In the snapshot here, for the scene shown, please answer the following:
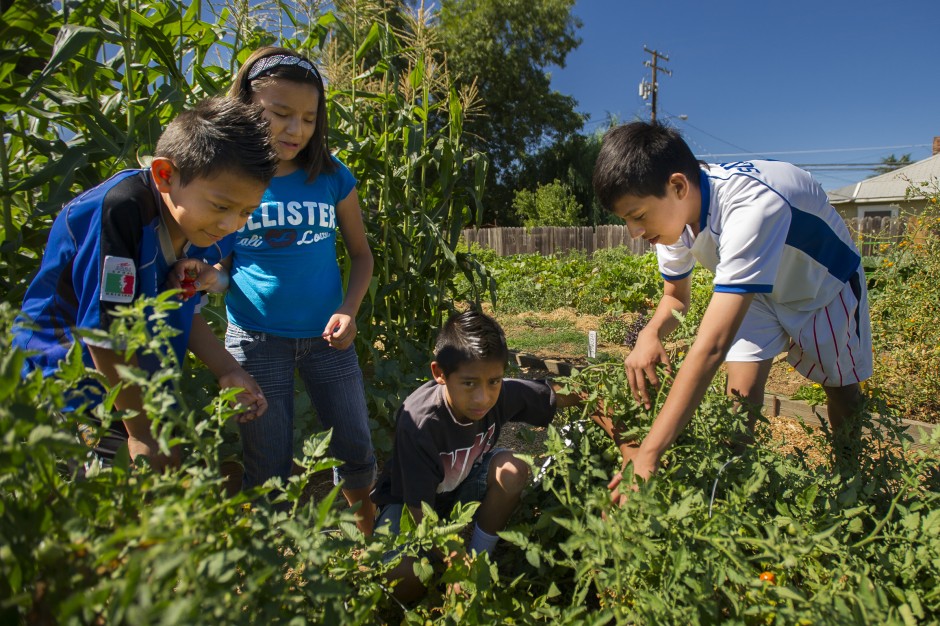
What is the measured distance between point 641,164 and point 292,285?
1.19 m

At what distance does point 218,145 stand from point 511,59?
87.4ft

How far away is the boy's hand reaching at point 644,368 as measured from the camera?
1.69 metres

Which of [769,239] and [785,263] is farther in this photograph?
[785,263]

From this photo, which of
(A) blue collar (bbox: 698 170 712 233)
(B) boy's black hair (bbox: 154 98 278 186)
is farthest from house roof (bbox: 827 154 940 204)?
(B) boy's black hair (bbox: 154 98 278 186)

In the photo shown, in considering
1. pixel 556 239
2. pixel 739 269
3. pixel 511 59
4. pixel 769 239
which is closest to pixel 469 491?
pixel 739 269

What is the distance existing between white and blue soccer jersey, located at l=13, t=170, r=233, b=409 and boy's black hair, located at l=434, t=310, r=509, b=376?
2.99ft

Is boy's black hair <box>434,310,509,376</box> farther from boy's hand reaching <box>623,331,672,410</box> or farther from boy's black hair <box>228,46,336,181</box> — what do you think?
boy's black hair <box>228,46,336,181</box>

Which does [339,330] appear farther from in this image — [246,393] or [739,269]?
[739,269]

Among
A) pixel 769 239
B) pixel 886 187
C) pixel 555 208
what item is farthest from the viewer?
pixel 886 187

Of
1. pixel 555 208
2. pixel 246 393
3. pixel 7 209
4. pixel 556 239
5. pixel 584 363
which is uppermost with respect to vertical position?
pixel 555 208

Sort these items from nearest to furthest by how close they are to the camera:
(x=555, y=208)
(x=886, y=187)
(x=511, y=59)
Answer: (x=555, y=208) < (x=511, y=59) < (x=886, y=187)

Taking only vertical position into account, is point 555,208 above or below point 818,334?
above

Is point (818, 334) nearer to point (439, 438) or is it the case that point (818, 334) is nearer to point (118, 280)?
point (439, 438)

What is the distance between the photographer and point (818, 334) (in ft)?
6.95
